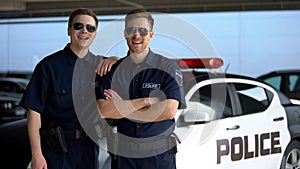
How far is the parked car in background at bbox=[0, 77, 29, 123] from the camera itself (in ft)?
32.3

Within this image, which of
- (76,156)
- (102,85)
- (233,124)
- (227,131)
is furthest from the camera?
(233,124)

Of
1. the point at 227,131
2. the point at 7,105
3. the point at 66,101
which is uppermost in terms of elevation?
the point at 66,101

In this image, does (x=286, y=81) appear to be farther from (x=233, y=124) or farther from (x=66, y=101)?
(x=66, y=101)

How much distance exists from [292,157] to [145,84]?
280 cm

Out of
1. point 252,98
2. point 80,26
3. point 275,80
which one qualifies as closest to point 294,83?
point 275,80

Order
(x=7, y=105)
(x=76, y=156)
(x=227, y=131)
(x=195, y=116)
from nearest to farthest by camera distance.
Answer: (x=76, y=156), (x=195, y=116), (x=227, y=131), (x=7, y=105)

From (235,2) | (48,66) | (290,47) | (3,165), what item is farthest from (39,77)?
(290,47)

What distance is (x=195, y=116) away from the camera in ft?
14.5

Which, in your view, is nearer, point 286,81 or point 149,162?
point 149,162

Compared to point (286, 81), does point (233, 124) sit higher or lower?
higher

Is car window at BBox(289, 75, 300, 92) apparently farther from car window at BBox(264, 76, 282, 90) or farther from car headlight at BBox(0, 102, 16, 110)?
car headlight at BBox(0, 102, 16, 110)

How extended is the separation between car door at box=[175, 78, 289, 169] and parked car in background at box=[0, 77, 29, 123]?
17.8 ft

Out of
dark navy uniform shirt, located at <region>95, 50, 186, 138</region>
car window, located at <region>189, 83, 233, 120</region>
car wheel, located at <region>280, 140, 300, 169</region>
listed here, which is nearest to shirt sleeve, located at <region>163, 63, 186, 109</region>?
dark navy uniform shirt, located at <region>95, 50, 186, 138</region>

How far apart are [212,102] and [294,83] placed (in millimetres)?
5554
